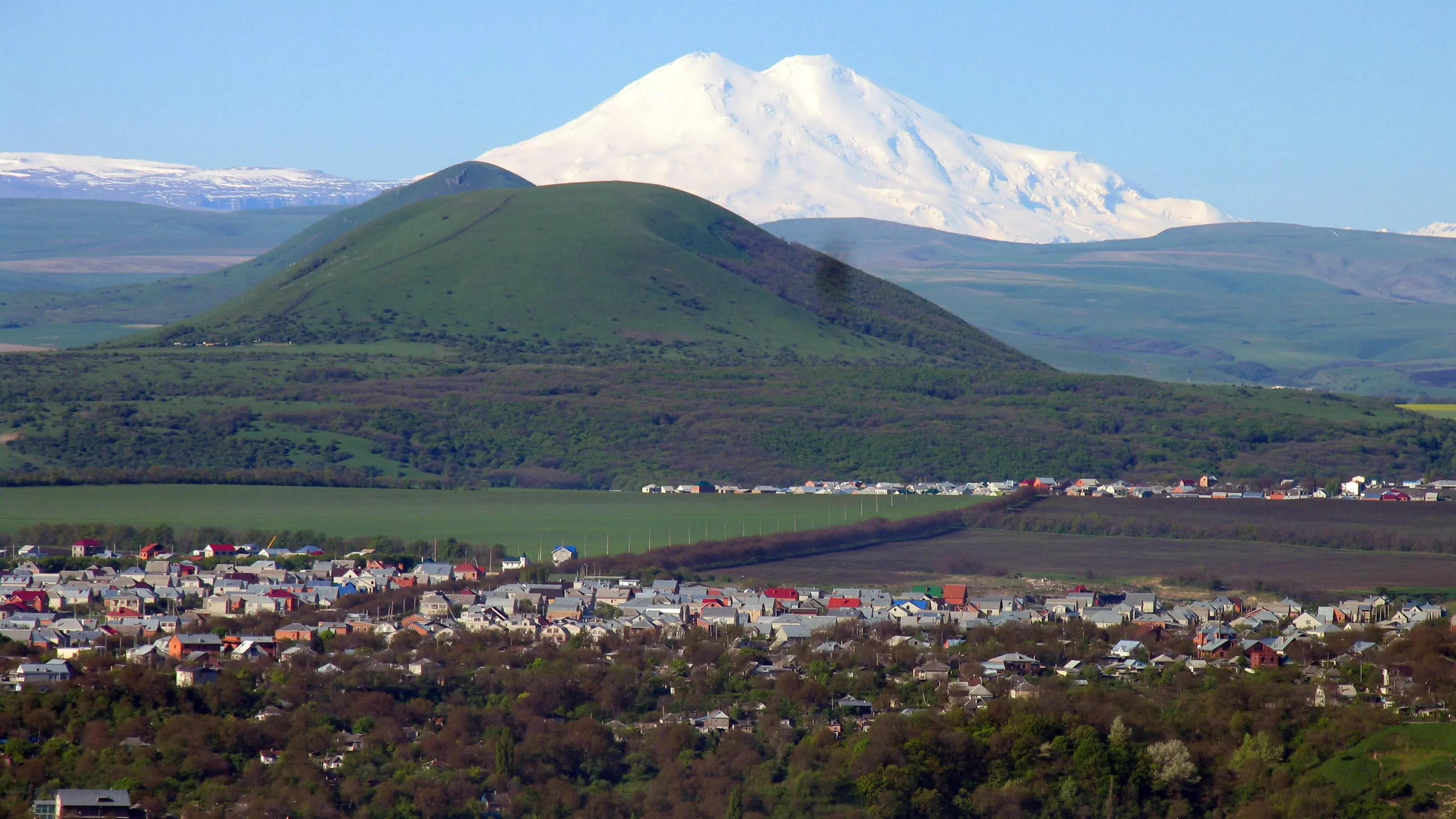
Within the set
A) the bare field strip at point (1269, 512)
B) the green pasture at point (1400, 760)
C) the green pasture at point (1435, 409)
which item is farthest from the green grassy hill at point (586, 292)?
the green pasture at point (1400, 760)

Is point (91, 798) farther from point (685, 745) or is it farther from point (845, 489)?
point (845, 489)

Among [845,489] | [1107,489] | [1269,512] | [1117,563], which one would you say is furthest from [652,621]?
[1107,489]

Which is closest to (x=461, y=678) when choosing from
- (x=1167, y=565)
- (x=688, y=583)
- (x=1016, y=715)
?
(x=1016, y=715)

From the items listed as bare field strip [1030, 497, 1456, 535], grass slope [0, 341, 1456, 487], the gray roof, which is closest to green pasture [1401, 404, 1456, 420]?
grass slope [0, 341, 1456, 487]

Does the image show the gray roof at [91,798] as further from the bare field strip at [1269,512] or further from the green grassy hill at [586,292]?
the green grassy hill at [586,292]

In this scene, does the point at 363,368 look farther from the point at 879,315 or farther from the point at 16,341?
the point at 16,341

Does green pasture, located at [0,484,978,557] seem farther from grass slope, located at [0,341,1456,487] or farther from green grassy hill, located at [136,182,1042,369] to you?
green grassy hill, located at [136,182,1042,369]
